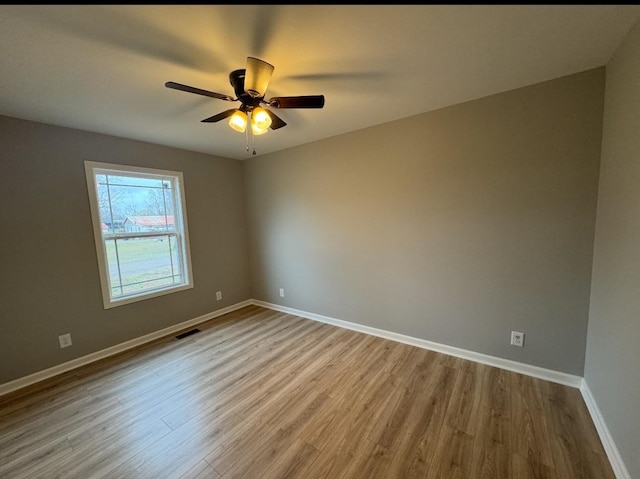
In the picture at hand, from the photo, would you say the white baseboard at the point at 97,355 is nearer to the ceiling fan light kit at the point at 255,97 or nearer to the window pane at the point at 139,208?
the window pane at the point at 139,208

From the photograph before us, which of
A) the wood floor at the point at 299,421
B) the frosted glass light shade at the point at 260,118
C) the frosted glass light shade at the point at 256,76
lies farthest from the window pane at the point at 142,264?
the frosted glass light shade at the point at 256,76

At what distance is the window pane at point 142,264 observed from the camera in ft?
9.31

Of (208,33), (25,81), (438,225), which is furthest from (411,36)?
(25,81)

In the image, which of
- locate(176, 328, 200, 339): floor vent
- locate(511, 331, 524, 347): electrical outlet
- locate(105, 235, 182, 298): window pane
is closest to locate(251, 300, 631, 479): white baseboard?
locate(511, 331, 524, 347): electrical outlet

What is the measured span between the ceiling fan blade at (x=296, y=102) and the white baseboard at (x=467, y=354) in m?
A: 2.45

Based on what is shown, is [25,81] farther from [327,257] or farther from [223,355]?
[327,257]

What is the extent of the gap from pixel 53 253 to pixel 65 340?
0.86 m

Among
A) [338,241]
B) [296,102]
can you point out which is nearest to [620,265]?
[296,102]

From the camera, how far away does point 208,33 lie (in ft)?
4.40

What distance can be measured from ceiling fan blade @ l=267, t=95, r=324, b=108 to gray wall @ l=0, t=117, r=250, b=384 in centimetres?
226

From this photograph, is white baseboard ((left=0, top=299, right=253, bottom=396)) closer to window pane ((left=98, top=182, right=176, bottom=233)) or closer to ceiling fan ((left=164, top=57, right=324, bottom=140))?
window pane ((left=98, top=182, right=176, bottom=233))

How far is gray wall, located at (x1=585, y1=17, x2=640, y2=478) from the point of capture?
4.19 feet

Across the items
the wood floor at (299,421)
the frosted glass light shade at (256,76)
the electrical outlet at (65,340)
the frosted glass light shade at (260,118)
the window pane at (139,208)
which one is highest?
the frosted glass light shade at (256,76)

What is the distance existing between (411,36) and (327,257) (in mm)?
2366
